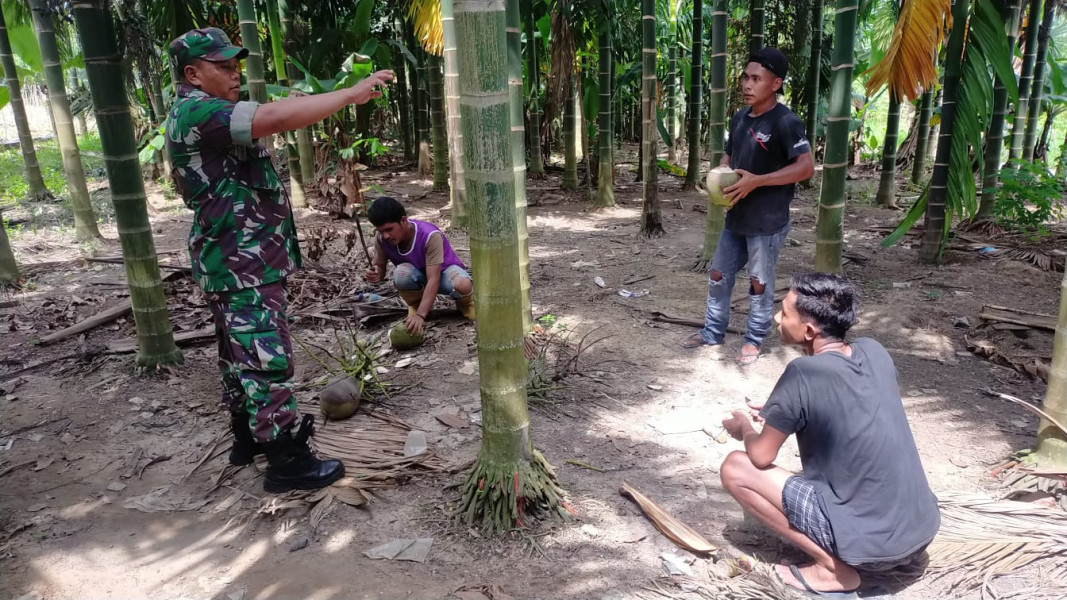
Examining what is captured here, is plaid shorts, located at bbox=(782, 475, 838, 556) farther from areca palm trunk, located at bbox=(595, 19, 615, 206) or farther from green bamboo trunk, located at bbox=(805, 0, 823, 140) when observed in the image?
green bamboo trunk, located at bbox=(805, 0, 823, 140)

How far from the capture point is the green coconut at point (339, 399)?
3.74 meters

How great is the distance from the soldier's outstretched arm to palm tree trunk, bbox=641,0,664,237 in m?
5.25

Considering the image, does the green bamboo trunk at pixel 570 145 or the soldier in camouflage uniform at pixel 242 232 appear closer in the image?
the soldier in camouflage uniform at pixel 242 232

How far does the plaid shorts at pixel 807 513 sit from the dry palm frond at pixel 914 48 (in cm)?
492

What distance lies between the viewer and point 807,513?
2430 millimetres

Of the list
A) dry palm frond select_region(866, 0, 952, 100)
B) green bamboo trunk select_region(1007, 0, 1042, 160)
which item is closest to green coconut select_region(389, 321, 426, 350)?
dry palm frond select_region(866, 0, 952, 100)

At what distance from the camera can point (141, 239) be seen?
162 inches

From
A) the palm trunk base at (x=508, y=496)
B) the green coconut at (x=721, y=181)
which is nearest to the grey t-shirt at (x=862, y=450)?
the palm trunk base at (x=508, y=496)

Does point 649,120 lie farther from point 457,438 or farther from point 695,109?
point 457,438

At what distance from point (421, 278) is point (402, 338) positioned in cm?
48

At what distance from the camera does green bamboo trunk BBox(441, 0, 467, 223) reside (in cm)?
646

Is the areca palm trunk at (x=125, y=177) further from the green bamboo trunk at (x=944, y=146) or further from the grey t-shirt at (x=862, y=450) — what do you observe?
the green bamboo trunk at (x=944, y=146)

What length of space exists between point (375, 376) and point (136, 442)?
4.21 ft

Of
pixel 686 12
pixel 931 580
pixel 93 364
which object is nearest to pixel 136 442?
pixel 93 364
